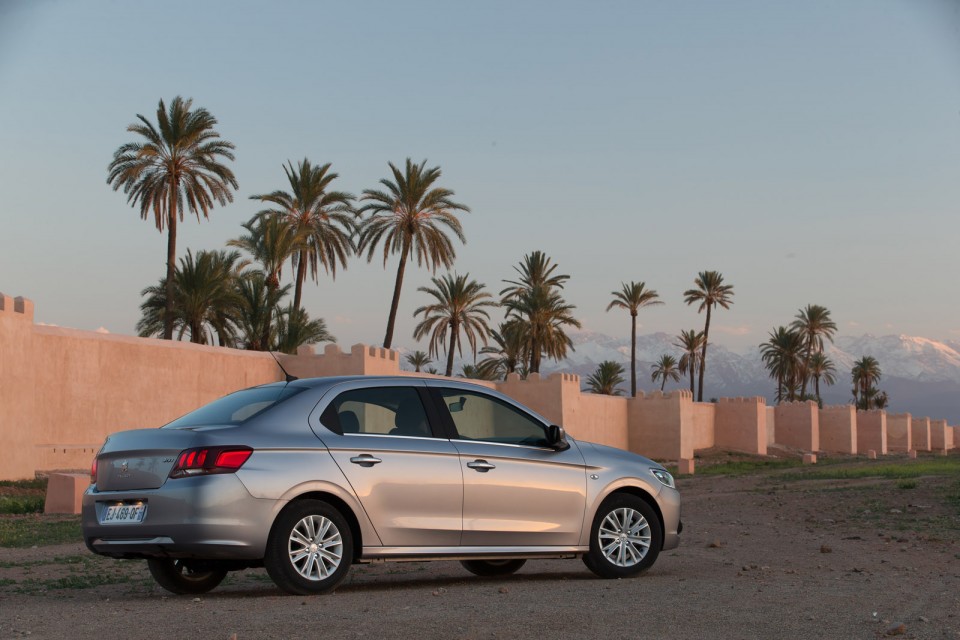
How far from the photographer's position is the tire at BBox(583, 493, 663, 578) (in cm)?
930

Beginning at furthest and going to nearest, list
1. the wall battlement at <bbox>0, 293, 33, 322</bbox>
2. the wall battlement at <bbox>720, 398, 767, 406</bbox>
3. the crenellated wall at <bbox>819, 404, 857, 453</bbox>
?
the crenellated wall at <bbox>819, 404, 857, 453</bbox> → the wall battlement at <bbox>720, 398, 767, 406</bbox> → the wall battlement at <bbox>0, 293, 33, 322</bbox>

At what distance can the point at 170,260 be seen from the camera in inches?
1780

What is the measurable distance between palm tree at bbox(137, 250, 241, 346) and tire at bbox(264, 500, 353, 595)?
38.1 metres

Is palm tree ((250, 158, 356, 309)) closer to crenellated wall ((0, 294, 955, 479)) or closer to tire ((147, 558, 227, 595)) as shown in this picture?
crenellated wall ((0, 294, 955, 479))

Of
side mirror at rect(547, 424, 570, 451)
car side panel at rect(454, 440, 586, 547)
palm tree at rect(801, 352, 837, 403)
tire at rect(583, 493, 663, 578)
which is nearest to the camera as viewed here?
car side panel at rect(454, 440, 586, 547)

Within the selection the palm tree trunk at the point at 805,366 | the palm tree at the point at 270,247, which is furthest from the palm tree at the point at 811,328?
the palm tree at the point at 270,247

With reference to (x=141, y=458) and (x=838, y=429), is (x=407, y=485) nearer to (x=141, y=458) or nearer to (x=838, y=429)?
(x=141, y=458)

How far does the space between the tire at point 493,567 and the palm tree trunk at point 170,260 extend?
3644cm

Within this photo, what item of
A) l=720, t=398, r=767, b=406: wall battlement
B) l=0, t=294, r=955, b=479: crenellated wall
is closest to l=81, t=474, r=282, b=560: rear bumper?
l=0, t=294, r=955, b=479: crenellated wall

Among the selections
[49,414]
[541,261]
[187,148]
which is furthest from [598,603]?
[541,261]

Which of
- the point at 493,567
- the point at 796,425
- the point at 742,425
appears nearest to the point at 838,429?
the point at 796,425

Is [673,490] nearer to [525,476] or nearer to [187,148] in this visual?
[525,476]

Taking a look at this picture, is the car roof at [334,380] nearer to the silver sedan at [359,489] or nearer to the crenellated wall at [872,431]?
the silver sedan at [359,489]

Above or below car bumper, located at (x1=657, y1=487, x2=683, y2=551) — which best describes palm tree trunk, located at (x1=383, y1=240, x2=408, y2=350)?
above
